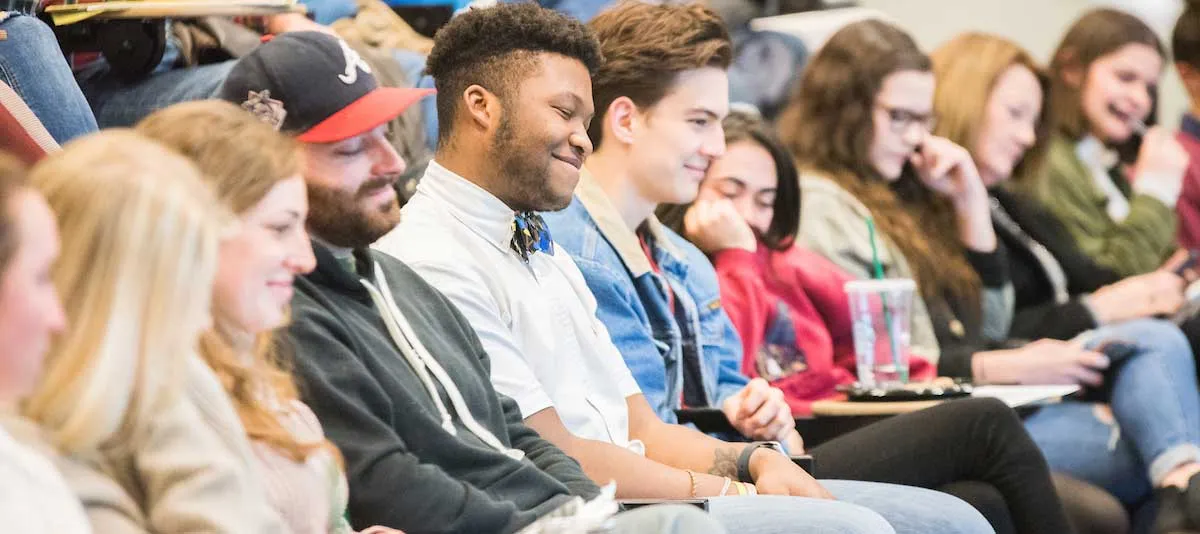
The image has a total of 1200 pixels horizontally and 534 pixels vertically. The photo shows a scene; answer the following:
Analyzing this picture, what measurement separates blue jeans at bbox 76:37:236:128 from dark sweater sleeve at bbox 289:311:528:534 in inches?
38.0

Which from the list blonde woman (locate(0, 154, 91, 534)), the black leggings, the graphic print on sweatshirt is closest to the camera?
blonde woman (locate(0, 154, 91, 534))

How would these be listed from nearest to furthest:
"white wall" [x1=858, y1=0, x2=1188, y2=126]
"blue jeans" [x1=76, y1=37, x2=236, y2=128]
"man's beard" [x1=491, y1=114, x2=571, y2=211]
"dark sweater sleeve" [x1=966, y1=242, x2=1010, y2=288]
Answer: "man's beard" [x1=491, y1=114, x2=571, y2=211]
"blue jeans" [x1=76, y1=37, x2=236, y2=128]
"dark sweater sleeve" [x1=966, y1=242, x2=1010, y2=288]
"white wall" [x1=858, y1=0, x2=1188, y2=126]

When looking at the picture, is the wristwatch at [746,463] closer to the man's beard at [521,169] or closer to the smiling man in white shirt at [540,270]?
the smiling man in white shirt at [540,270]

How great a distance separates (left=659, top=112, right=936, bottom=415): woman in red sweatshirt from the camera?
332cm

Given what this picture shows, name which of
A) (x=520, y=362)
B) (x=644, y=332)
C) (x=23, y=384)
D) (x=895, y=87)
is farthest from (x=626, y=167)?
(x=23, y=384)

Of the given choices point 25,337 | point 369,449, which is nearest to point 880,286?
point 369,449

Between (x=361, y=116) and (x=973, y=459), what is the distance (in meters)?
1.34

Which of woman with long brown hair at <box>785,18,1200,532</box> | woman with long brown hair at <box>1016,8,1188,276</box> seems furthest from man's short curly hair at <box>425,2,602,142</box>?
woman with long brown hair at <box>1016,8,1188,276</box>

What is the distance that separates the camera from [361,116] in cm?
206

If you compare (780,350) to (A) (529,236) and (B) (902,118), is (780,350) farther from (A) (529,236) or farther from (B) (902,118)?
(A) (529,236)

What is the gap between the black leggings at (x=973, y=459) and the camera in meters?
2.85

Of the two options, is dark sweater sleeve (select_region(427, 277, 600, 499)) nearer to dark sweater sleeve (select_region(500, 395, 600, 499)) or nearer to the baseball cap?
dark sweater sleeve (select_region(500, 395, 600, 499))

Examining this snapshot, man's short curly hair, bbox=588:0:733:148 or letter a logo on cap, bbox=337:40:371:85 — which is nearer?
letter a logo on cap, bbox=337:40:371:85

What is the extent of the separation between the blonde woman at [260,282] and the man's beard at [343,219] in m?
0.28
